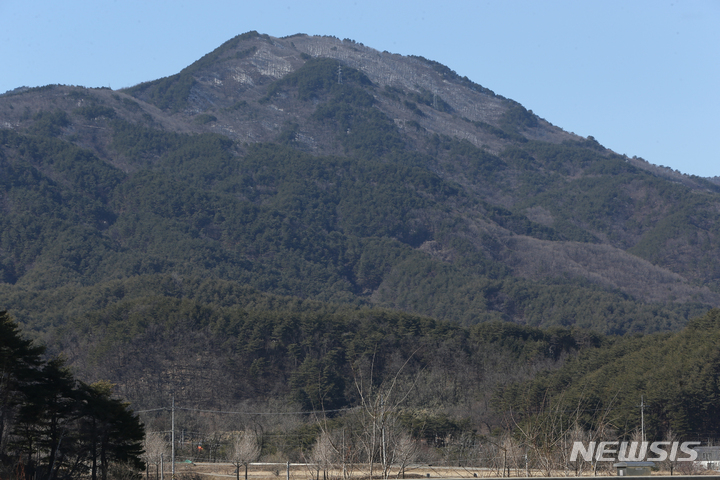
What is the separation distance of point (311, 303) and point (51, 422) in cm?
9002

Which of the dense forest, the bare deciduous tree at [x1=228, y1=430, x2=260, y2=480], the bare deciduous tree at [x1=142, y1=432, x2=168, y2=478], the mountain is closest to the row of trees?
the dense forest

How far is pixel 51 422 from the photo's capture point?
24328 millimetres

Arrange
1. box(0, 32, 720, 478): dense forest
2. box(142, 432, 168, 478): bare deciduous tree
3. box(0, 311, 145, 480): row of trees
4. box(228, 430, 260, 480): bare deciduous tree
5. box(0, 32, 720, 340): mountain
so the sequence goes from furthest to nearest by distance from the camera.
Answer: box(0, 32, 720, 340): mountain → box(0, 32, 720, 478): dense forest → box(228, 430, 260, 480): bare deciduous tree → box(142, 432, 168, 478): bare deciduous tree → box(0, 311, 145, 480): row of trees

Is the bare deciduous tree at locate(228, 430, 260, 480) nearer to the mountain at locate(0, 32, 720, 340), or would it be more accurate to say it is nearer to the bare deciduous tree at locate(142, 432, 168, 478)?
the bare deciduous tree at locate(142, 432, 168, 478)

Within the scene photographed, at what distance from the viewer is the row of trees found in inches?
890

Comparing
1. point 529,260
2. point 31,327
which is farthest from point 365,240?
point 31,327

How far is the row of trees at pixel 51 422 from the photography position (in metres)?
22.6

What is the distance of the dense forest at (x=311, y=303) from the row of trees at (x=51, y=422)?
0.11 meters

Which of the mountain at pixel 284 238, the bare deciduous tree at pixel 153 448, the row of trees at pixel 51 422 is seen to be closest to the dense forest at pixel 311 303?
the row of trees at pixel 51 422

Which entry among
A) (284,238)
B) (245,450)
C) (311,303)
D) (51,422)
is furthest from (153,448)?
(284,238)

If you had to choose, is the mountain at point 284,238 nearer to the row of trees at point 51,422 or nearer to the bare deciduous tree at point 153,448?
the bare deciduous tree at point 153,448

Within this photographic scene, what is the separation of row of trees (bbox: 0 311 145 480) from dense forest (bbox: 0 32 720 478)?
4.4 inches

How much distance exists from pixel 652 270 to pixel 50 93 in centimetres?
14361

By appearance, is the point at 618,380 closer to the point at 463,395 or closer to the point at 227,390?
the point at 463,395
